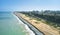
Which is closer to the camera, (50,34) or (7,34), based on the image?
(50,34)

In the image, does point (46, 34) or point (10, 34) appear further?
point (10, 34)

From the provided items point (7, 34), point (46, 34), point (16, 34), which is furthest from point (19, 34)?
point (46, 34)

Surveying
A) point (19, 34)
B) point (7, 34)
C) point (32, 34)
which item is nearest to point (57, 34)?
point (32, 34)

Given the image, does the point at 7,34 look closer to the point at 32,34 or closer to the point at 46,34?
the point at 32,34

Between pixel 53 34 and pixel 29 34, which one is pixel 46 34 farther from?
pixel 29 34

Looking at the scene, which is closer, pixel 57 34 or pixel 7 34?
pixel 57 34

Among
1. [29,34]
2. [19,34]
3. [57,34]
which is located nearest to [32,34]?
[29,34]

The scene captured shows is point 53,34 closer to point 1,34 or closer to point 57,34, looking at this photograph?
point 57,34
